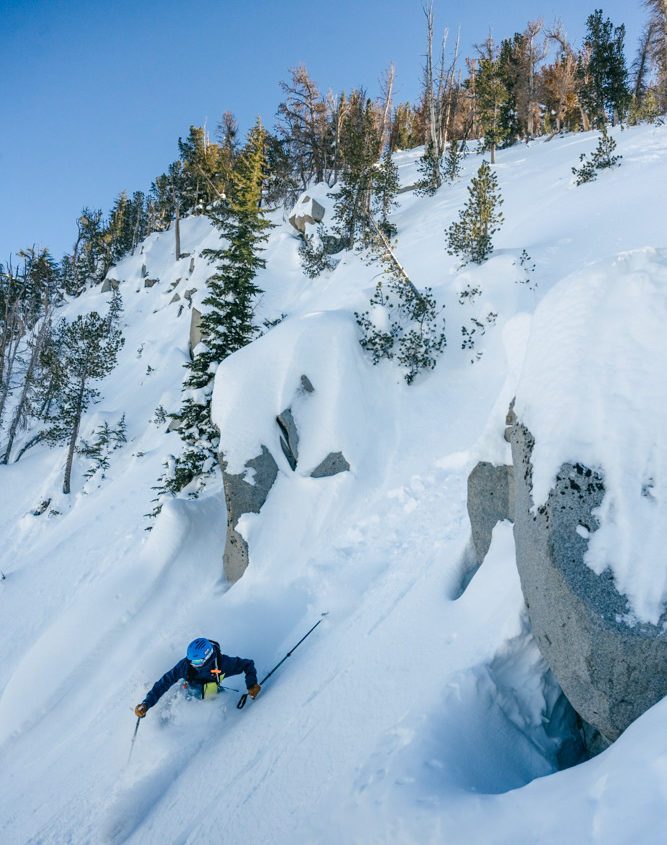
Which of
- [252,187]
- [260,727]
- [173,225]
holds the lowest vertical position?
[260,727]

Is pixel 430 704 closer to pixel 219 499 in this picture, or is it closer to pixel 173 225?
pixel 219 499

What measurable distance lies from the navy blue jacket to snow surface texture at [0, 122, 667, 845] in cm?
41

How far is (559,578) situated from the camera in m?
4.02

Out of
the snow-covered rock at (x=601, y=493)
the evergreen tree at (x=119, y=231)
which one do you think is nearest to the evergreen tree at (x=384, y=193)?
the snow-covered rock at (x=601, y=493)

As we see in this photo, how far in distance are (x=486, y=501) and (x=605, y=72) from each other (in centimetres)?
4395

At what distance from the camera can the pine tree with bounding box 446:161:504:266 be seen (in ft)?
52.1

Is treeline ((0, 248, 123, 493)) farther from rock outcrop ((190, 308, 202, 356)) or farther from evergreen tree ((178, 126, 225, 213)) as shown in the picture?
evergreen tree ((178, 126, 225, 213))

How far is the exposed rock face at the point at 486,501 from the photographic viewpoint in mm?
6582

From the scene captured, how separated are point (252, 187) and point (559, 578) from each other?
2320 cm

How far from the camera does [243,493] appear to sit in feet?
35.4

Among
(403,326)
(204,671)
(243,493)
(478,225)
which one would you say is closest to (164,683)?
(204,671)

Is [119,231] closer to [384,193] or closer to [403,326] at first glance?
[384,193]

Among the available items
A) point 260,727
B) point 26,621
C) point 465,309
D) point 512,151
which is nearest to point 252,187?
point 465,309

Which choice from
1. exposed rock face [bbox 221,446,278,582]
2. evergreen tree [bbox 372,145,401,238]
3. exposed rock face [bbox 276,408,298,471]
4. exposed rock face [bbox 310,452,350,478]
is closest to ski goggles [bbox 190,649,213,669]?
exposed rock face [bbox 221,446,278,582]
